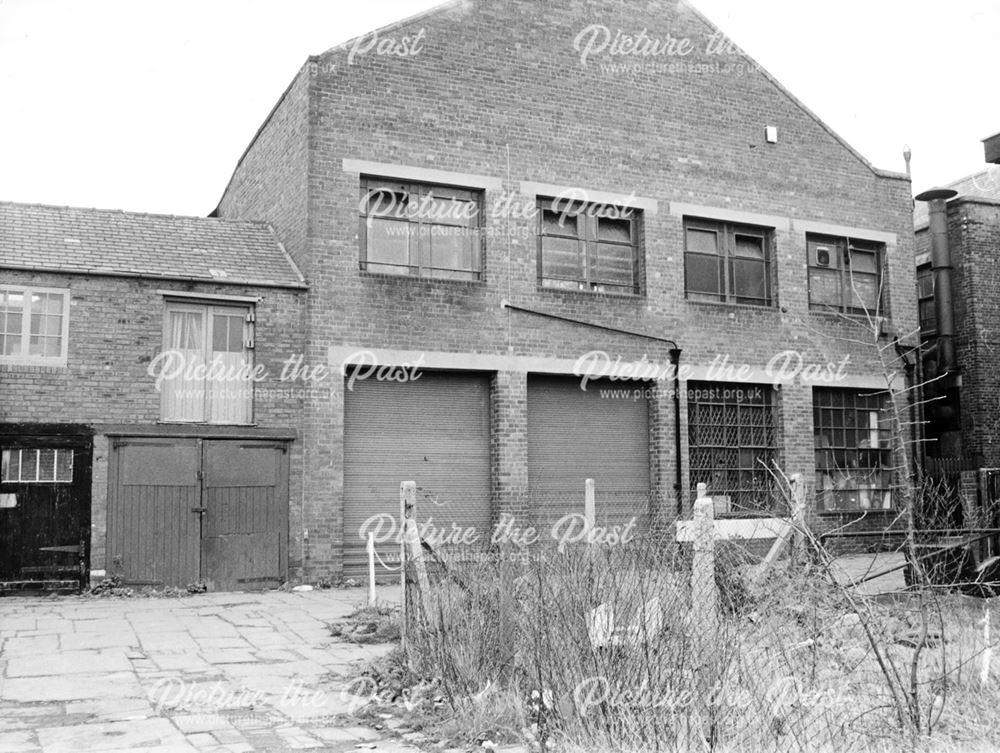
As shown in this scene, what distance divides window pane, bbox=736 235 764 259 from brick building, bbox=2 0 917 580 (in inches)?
1.7

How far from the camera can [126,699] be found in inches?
304

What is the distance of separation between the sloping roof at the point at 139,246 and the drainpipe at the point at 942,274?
1303cm

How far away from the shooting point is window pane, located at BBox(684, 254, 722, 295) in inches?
715

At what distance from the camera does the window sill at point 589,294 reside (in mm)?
16703

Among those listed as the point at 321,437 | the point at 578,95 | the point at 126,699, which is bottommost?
the point at 126,699

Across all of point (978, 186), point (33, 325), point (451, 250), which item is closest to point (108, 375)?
point (33, 325)

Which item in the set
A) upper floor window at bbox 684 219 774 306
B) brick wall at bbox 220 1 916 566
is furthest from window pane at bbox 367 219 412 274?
upper floor window at bbox 684 219 774 306

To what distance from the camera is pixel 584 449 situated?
1692 cm

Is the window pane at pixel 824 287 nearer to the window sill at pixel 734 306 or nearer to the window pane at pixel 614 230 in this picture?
the window sill at pixel 734 306

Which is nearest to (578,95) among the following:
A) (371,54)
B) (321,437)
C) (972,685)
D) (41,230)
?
(371,54)

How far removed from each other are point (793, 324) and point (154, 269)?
440 inches

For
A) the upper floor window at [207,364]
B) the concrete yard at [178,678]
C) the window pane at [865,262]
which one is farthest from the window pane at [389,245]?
the window pane at [865,262]

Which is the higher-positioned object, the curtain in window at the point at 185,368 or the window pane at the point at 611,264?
the window pane at the point at 611,264

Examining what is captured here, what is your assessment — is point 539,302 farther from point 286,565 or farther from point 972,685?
point 972,685
